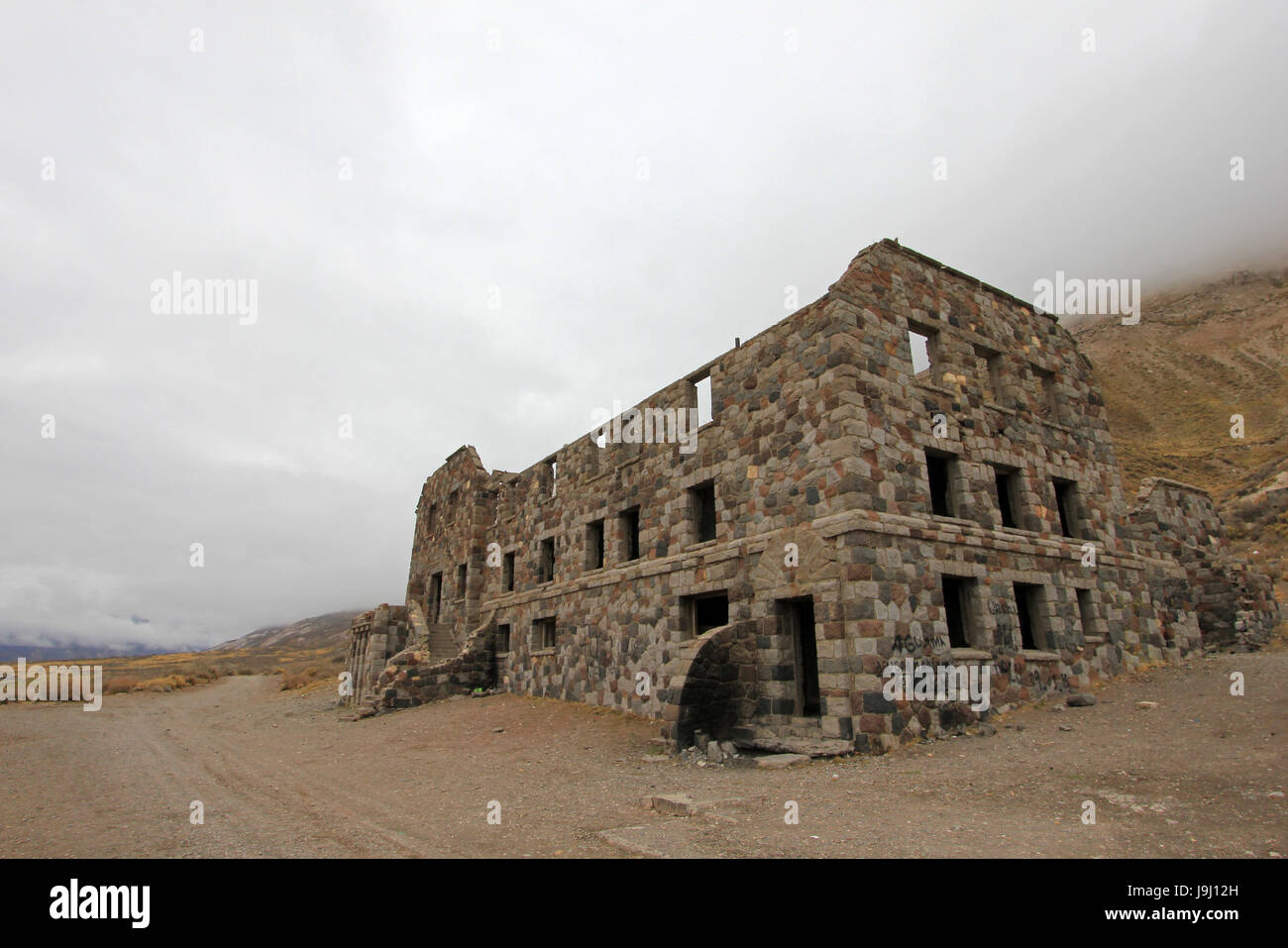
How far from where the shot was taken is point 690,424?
15.1m

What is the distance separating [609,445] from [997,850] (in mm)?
14213

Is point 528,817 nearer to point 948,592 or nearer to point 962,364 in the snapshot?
point 948,592

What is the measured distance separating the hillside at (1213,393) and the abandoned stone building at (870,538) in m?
15.1

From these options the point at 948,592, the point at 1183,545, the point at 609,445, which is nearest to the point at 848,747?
the point at 948,592

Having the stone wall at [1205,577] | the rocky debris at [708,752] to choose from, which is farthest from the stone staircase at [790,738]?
the stone wall at [1205,577]

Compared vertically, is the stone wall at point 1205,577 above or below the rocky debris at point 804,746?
above

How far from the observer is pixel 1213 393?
55.5 m

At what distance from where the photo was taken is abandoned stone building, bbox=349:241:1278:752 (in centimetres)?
1107

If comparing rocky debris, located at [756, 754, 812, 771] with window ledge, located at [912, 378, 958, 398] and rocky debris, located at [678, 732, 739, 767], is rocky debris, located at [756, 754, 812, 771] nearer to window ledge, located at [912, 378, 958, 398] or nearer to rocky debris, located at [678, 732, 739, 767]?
rocky debris, located at [678, 732, 739, 767]

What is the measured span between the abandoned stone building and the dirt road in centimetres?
132

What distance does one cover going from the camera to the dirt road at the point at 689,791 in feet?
19.1

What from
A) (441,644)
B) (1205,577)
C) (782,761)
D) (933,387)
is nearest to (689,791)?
(782,761)

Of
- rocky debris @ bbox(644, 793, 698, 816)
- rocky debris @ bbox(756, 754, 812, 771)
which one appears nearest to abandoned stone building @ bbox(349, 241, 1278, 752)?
rocky debris @ bbox(756, 754, 812, 771)

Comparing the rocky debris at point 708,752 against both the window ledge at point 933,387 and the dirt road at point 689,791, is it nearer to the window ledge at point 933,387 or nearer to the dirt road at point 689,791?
the dirt road at point 689,791
